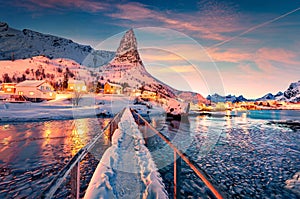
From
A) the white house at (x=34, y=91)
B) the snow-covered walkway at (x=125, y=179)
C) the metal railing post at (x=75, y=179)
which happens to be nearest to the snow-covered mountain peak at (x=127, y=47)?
the snow-covered walkway at (x=125, y=179)

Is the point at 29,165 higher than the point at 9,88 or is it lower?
lower

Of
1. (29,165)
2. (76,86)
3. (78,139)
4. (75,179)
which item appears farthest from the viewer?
(76,86)

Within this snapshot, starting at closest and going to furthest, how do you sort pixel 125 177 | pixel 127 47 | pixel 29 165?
pixel 125 177
pixel 29 165
pixel 127 47

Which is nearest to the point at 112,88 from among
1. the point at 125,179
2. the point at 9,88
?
the point at 9,88

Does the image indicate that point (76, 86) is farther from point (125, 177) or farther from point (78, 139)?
point (125, 177)

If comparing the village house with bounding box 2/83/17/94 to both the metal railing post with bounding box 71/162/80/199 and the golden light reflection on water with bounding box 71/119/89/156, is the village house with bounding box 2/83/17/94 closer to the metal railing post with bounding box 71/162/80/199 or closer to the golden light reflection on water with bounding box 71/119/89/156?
the golden light reflection on water with bounding box 71/119/89/156

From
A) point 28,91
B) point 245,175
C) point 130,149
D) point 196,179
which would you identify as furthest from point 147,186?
point 28,91

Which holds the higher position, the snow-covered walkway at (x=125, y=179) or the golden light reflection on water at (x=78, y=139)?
the snow-covered walkway at (x=125, y=179)

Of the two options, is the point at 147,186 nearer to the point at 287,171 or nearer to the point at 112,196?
the point at 112,196

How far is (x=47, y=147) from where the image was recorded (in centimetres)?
1040

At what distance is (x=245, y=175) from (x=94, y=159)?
6.14 metres

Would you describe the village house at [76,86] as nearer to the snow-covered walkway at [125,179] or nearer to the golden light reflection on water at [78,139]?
the golden light reflection on water at [78,139]

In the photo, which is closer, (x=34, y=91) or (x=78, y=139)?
(x=78, y=139)

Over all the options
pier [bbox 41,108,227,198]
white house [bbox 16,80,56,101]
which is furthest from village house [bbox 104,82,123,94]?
pier [bbox 41,108,227,198]
